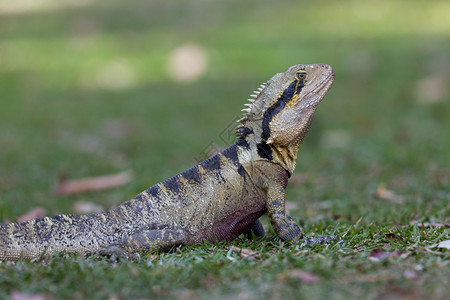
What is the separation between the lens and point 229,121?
39.0ft

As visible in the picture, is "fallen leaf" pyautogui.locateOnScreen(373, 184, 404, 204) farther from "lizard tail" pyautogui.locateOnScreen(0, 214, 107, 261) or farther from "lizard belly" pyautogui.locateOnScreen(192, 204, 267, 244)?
"lizard tail" pyautogui.locateOnScreen(0, 214, 107, 261)

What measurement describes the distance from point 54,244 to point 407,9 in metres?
15.6

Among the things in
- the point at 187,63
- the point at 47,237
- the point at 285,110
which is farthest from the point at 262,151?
the point at 187,63

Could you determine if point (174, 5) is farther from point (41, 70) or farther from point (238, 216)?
point (238, 216)

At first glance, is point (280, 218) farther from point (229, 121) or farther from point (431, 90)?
point (431, 90)

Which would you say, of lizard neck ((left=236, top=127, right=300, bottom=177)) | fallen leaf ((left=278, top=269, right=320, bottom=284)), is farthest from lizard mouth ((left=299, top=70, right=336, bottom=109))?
fallen leaf ((left=278, top=269, right=320, bottom=284))

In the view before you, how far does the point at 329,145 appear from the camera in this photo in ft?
34.3

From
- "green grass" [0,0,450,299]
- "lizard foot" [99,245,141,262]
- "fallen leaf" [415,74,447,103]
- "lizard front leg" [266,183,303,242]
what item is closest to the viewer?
"green grass" [0,0,450,299]

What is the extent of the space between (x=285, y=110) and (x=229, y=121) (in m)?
6.89

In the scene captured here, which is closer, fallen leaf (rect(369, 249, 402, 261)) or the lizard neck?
fallen leaf (rect(369, 249, 402, 261))

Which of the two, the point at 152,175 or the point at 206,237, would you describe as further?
the point at 152,175

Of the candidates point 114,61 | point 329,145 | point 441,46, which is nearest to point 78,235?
point 329,145

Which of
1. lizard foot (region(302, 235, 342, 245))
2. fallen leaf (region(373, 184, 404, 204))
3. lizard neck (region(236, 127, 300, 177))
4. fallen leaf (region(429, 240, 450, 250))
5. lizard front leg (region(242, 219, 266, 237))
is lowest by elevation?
fallen leaf (region(373, 184, 404, 204))

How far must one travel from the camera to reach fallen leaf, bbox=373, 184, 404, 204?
710cm
